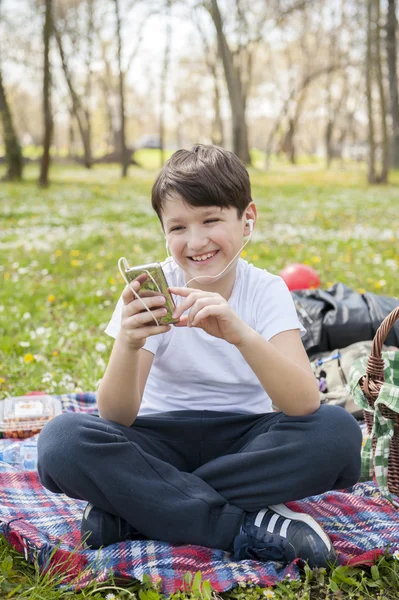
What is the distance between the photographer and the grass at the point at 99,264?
2170mm

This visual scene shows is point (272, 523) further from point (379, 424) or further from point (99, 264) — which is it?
point (99, 264)

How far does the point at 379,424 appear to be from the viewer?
260 cm

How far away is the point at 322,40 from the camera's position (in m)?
31.4

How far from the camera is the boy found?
7.28 ft

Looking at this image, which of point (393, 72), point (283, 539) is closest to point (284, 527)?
point (283, 539)

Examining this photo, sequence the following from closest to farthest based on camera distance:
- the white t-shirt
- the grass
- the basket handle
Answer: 1. the grass
2. the white t-shirt
3. the basket handle

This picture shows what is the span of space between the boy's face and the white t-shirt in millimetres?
155

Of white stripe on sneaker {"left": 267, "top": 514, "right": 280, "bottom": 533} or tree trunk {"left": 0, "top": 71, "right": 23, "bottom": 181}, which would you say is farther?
tree trunk {"left": 0, "top": 71, "right": 23, "bottom": 181}

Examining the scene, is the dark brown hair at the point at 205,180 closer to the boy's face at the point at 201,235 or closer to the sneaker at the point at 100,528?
the boy's face at the point at 201,235

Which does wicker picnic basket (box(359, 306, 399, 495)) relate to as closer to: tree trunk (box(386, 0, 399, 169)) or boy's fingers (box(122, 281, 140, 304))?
boy's fingers (box(122, 281, 140, 304))

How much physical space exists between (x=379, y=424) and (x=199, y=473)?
2.39 feet

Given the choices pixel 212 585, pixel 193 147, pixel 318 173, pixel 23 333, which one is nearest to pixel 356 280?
pixel 23 333

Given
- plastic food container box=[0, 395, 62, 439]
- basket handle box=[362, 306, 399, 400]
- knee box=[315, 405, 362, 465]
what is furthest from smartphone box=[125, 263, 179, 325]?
plastic food container box=[0, 395, 62, 439]

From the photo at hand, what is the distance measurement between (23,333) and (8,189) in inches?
415
